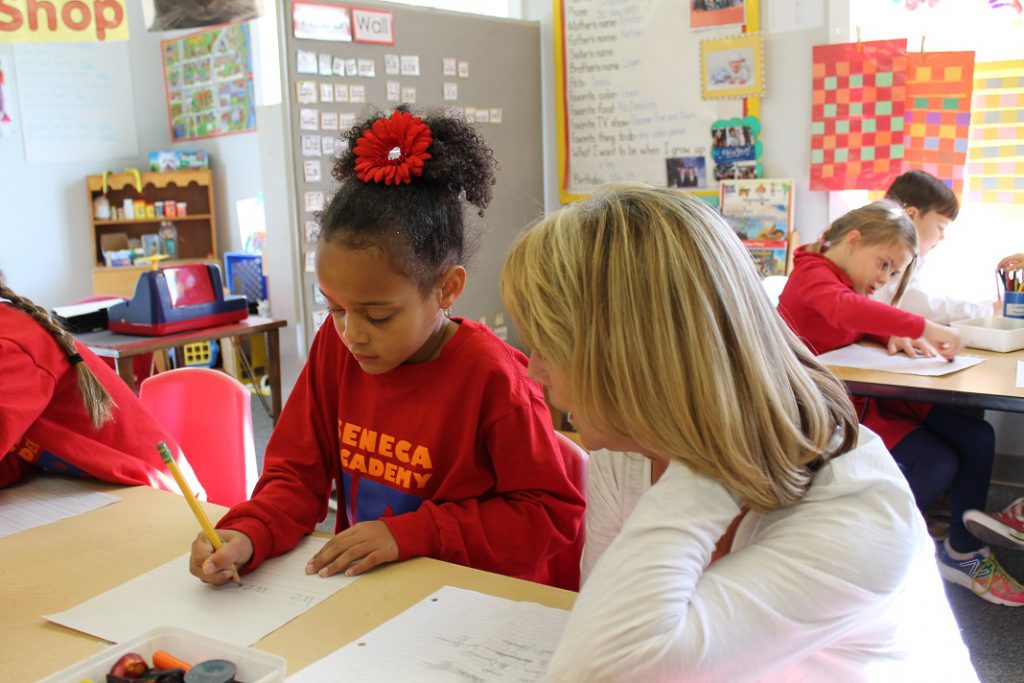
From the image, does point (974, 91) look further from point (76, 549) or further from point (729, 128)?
point (76, 549)

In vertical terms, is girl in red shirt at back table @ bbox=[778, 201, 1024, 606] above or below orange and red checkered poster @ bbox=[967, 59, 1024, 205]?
below

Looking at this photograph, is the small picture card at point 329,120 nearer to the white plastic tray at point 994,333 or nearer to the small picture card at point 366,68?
the small picture card at point 366,68

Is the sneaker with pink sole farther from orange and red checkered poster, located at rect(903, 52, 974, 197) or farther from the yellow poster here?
the yellow poster

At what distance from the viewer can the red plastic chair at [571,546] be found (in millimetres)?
1261

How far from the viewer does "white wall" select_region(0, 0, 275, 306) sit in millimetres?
5320

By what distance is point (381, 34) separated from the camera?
2936mm

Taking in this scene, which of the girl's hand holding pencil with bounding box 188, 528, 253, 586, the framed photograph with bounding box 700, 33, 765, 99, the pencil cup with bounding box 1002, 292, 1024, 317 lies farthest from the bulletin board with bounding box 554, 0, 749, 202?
the girl's hand holding pencil with bounding box 188, 528, 253, 586

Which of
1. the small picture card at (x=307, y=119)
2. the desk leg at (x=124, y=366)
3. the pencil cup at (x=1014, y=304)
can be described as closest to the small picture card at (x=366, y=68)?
the small picture card at (x=307, y=119)

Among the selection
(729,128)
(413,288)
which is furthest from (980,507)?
(413,288)

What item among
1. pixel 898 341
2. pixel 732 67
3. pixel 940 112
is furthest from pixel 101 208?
pixel 898 341

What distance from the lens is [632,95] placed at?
11.4ft

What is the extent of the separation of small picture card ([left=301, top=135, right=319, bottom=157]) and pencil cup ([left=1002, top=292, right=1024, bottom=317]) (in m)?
2.11

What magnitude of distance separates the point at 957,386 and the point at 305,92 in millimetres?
2022

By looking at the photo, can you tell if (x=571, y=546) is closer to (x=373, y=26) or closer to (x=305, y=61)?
(x=305, y=61)
